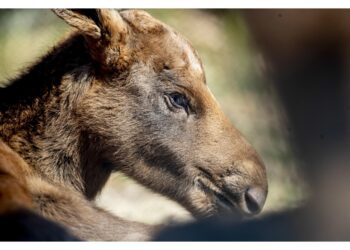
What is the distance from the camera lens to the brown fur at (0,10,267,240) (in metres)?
5.27

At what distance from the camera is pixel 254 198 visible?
5332 millimetres

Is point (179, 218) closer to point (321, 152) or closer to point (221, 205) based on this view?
point (221, 205)

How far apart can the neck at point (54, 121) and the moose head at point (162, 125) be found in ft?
0.19

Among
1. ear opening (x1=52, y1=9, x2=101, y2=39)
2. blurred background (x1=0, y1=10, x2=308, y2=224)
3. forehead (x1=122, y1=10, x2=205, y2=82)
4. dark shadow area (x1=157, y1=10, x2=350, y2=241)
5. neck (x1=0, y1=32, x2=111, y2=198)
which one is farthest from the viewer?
dark shadow area (x1=157, y1=10, x2=350, y2=241)

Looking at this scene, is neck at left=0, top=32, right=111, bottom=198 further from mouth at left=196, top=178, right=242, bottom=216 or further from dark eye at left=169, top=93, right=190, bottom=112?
mouth at left=196, top=178, right=242, bottom=216

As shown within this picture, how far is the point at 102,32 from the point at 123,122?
58 cm

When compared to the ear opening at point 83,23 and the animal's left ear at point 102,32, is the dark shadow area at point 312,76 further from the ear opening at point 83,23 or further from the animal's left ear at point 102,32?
the ear opening at point 83,23

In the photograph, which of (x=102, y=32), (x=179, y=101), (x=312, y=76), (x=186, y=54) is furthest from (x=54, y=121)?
(x=312, y=76)

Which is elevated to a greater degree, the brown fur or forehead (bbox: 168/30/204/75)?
forehead (bbox: 168/30/204/75)

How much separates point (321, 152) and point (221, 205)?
975 mm

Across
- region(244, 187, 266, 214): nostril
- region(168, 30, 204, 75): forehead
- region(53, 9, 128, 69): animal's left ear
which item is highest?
region(53, 9, 128, 69): animal's left ear

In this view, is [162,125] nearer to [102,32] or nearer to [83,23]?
[102,32]

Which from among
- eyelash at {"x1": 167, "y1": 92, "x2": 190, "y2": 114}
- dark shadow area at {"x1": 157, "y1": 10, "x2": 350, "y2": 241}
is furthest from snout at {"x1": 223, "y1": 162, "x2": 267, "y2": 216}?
dark shadow area at {"x1": 157, "y1": 10, "x2": 350, "y2": 241}

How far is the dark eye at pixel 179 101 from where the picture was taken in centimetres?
537
